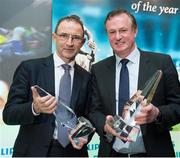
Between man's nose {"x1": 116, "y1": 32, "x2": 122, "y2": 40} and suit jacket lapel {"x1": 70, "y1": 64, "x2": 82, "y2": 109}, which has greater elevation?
man's nose {"x1": 116, "y1": 32, "x2": 122, "y2": 40}

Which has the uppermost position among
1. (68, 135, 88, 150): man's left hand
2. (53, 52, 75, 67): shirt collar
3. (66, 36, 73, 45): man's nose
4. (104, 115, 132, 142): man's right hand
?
(66, 36, 73, 45): man's nose

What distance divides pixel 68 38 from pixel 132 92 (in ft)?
1.35

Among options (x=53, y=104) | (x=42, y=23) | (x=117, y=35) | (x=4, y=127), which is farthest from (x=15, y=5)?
(x=53, y=104)

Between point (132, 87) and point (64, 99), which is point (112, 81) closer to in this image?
point (132, 87)

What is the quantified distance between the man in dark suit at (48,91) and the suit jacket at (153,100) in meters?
0.09

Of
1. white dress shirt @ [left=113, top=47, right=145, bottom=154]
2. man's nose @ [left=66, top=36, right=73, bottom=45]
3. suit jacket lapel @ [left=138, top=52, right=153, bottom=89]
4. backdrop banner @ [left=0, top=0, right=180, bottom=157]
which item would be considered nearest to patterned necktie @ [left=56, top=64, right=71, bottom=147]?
man's nose @ [left=66, top=36, right=73, bottom=45]

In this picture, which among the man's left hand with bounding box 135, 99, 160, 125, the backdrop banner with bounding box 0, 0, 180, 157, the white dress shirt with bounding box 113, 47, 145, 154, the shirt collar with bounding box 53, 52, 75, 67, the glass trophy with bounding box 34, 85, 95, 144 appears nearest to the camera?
the man's left hand with bounding box 135, 99, 160, 125

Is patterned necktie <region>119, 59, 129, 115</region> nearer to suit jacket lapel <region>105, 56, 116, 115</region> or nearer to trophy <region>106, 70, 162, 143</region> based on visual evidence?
suit jacket lapel <region>105, 56, 116, 115</region>

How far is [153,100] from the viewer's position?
162 cm

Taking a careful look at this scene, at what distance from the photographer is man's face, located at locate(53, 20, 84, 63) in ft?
5.42

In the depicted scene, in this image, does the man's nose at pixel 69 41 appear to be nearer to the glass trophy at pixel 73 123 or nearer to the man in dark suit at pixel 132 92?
the man in dark suit at pixel 132 92

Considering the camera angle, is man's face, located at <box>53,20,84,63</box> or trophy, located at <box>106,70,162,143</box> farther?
man's face, located at <box>53,20,84,63</box>

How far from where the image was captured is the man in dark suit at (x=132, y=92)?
1.60 meters

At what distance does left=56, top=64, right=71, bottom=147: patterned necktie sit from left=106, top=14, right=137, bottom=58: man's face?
0.28 meters
